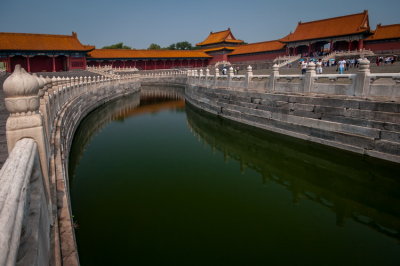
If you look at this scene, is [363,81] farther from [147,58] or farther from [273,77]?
[147,58]

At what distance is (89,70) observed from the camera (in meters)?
35.3

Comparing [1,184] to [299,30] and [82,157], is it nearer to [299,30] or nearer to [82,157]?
[82,157]

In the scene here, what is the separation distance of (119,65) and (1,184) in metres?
42.9

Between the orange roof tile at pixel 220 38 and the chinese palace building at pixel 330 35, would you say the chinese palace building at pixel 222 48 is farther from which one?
the orange roof tile at pixel 220 38

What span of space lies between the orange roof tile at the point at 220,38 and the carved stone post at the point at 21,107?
48.1m

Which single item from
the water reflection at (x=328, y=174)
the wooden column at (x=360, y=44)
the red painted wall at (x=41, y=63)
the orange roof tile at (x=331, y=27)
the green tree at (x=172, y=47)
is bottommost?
the water reflection at (x=328, y=174)

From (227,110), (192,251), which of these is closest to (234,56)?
(227,110)

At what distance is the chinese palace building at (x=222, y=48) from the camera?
29875 mm

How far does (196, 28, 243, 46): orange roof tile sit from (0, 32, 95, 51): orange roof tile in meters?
22.6

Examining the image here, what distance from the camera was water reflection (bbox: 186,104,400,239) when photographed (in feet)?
20.3

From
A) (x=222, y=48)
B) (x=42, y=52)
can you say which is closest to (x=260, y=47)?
(x=222, y=48)

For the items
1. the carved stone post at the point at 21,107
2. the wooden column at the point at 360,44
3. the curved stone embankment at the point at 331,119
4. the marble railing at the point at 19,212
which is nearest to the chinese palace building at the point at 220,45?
the wooden column at the point at 360,44

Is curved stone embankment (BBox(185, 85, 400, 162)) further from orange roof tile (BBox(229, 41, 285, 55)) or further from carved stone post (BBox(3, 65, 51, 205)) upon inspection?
orange roof tile (BBox(229, 41, 285, 55))

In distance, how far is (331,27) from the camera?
33.0m
